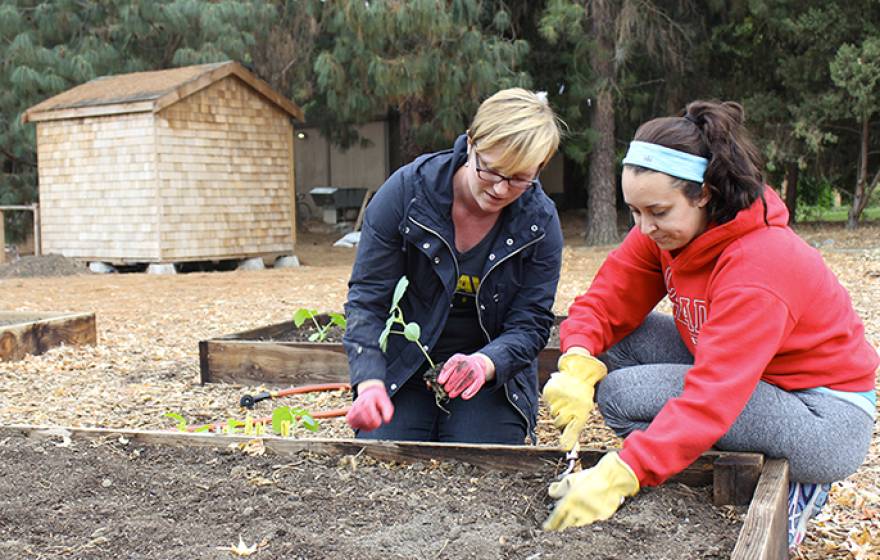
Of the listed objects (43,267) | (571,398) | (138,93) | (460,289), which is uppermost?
(138,93)

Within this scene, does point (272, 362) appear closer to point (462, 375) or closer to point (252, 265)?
point (462, 375)

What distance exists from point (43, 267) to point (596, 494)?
10.2m

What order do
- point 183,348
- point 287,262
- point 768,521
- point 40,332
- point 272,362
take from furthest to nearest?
point 287,262, point 183,348, point 40,332, point 272,362, point 768,521

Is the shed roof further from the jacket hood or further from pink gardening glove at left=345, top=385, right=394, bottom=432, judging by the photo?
the jacket hood

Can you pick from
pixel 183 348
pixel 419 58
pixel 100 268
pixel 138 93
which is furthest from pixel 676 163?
pixel 100 268

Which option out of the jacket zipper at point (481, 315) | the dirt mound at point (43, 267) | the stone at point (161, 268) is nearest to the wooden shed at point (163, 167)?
the stone at point (161, 268)

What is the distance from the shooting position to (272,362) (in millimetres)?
4227

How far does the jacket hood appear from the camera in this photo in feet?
6.41

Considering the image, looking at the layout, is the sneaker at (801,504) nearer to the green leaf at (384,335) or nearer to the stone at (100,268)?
the green leaf at (384,335)

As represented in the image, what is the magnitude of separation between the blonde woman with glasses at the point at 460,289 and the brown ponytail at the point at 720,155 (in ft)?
1.50

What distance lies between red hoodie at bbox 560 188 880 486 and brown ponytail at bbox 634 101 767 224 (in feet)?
0.13

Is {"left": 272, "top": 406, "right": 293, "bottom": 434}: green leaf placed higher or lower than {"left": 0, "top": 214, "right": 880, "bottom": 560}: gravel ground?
higher

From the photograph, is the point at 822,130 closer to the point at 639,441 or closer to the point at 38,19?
the point at 38,19

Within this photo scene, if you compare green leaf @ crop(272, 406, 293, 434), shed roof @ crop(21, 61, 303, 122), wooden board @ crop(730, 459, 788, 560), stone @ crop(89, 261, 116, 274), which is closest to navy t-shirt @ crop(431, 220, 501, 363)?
green leaf @ crop(272, 406, 293, 434)
